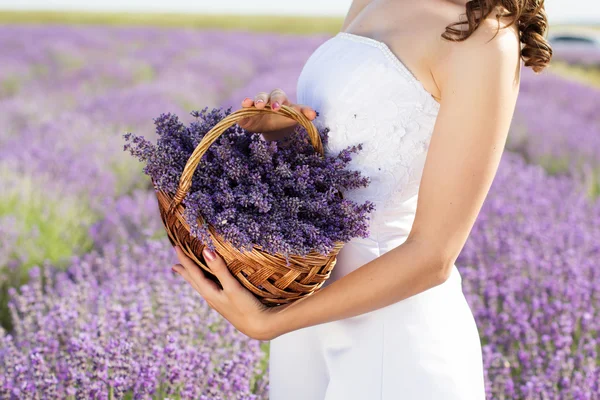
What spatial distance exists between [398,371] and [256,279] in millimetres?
339

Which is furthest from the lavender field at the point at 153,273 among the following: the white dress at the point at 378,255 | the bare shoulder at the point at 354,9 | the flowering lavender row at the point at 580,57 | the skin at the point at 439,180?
the flowering lavender row at the point at 580,57

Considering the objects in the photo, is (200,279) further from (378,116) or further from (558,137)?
(558,137)

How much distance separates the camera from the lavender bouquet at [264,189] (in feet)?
4.12

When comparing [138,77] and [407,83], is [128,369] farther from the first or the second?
[138,77]

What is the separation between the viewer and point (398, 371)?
1.38 m

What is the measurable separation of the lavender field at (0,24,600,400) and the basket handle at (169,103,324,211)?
0.79 metres

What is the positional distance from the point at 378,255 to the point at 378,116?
0.94 feet

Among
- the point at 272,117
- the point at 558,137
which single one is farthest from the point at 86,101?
the point at 272,117

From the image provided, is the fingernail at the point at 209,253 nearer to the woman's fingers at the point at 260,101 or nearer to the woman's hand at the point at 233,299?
the woman's hand at the point at 233,299

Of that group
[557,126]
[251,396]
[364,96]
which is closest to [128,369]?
[251,396]

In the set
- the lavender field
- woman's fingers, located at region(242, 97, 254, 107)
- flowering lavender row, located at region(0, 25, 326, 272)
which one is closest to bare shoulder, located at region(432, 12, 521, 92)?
woman's fingers, located at region(242, 97, 254, 107)

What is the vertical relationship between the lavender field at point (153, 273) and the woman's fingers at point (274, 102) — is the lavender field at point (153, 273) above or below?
below

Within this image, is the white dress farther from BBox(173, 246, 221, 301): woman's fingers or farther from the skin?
BBox(173, 246, 221, 301): woman's fingers

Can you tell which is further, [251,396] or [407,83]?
[251,396]
